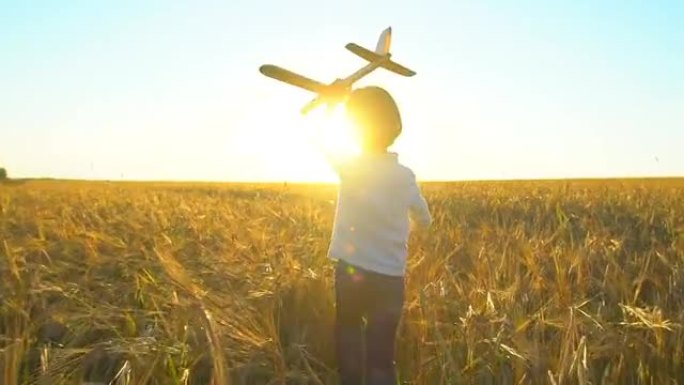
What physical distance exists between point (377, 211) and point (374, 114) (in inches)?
16.7

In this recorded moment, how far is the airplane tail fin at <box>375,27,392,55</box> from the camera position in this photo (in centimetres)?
230

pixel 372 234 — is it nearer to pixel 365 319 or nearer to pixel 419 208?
pixel 419 208

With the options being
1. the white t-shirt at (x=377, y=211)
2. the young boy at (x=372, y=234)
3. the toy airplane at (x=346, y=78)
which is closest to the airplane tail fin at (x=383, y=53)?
the toy airplane at (x=346, y=78)

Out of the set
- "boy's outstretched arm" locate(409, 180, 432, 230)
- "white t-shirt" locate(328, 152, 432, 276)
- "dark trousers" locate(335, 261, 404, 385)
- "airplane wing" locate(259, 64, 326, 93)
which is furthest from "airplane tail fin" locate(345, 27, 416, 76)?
"dark trousers" locate(335, 261, 404, 385)

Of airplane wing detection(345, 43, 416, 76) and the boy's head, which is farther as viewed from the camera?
the boy's head

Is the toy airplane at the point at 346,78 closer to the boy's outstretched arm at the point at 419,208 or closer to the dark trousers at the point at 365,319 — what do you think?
the boy's outstretched arm at the point at 419,208

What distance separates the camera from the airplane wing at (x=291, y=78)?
216 centimetres

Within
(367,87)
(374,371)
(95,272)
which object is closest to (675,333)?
(374,371)

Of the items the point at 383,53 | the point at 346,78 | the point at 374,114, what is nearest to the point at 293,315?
the point at 374,114

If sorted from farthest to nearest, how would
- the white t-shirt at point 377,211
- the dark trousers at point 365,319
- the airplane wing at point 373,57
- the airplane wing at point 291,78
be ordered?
1. the white t-shirt at point 377,211
2. the dark trousers at point 365,319
3. the airplane wing at point 373,57
4. the airplane wing at point 291,78

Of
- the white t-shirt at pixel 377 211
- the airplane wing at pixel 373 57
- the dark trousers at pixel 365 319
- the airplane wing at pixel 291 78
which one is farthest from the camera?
the white t-shirt at pixel 377 211

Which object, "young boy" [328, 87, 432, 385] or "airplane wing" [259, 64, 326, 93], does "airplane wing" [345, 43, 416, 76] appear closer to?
"airplane wing" [259, 64, 326, 93]

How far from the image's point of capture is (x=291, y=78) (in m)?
2.30

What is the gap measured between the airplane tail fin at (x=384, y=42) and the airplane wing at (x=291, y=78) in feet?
0.97
